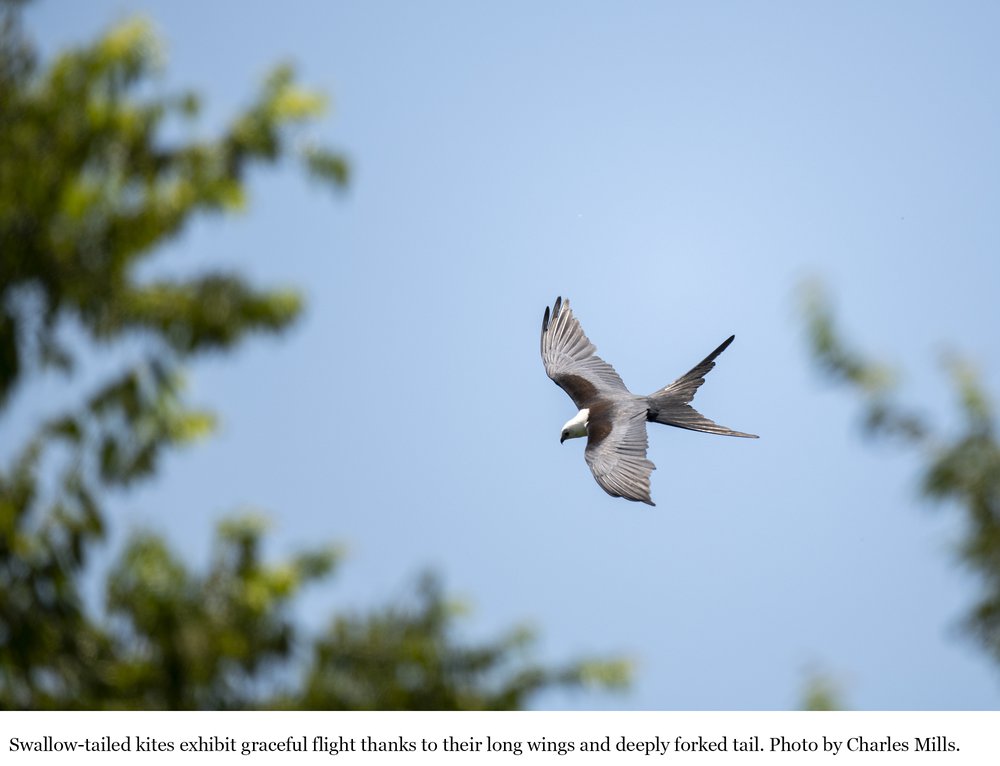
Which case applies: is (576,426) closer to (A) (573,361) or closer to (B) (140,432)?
(A) (573,361)

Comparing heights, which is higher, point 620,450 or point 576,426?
point 576,426

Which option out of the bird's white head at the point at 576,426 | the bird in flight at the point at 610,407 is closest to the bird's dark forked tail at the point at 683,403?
the bird in flight at the point at 610,407

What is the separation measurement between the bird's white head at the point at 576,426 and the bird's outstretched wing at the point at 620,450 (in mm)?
133

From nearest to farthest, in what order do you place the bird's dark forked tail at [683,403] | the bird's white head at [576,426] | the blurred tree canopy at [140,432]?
the blurred tree canopy at [140,432] → the bird's dark forked tail at [683,403] → the bird's white head at [576,426]

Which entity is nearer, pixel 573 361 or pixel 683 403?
pixel 683 403

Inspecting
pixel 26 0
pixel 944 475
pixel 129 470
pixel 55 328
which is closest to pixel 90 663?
pixel 129 470

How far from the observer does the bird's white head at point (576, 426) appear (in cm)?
1137

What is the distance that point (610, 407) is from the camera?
1119cm

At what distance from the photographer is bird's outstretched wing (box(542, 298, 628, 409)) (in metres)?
12.0

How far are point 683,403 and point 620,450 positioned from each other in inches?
34.3

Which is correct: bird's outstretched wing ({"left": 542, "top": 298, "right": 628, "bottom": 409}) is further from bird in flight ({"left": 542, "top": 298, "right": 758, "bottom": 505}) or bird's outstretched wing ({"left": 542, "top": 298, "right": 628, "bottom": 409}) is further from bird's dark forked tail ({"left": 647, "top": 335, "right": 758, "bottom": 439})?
bird's dark forked tail ({"left": 647, "top": 335, "right": 758, "bottom": 439})

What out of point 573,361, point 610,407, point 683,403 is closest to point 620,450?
point 683,403

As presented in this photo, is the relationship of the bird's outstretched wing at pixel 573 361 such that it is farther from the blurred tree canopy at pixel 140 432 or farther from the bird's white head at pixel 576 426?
the blurred tree canopy at pixel 140 432
